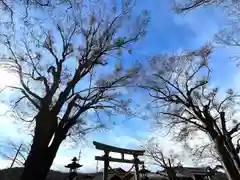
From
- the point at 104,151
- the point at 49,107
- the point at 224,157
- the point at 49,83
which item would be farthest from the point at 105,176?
the point at 224,157

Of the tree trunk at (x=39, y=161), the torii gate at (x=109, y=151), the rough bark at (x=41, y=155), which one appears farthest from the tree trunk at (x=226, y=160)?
the tree trunk at (x=39, y=161)

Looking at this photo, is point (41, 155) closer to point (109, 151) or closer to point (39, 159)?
point (39, 159)

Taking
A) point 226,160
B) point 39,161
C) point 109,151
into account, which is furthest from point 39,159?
point 226,160

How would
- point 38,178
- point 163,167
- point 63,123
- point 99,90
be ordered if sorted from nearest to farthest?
Result: point 38,178
point 63,123
point 99,90
point 163,167

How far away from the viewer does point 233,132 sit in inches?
455

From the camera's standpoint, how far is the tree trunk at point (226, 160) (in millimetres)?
9398

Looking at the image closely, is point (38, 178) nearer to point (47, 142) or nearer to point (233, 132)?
point (47, 142)

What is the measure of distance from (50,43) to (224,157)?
9947 millimetres

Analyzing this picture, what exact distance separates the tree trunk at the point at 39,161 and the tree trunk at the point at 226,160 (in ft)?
26.4

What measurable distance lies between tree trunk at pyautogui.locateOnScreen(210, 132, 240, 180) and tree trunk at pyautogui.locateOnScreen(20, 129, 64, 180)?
8.06 metres

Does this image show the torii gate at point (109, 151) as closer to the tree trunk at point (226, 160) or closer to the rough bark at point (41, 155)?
the rough bark at point (41, 155)

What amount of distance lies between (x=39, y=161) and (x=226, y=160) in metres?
8.67

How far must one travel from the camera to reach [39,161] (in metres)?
A: 5.61

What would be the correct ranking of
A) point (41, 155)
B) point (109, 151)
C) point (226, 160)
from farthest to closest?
1. point (226, 160)
2. point (109, 151)
3. point (41, 155)
